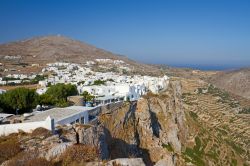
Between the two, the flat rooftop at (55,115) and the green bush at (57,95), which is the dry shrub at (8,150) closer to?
the flat rooftop at (55,115)

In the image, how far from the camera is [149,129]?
42.8m

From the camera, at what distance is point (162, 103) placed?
51.5 meters

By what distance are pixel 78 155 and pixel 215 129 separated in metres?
47.0

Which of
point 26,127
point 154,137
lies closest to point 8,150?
point 26,127

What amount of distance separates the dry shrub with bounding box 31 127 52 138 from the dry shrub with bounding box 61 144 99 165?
3.22 metres

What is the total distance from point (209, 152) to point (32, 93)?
2808 cm

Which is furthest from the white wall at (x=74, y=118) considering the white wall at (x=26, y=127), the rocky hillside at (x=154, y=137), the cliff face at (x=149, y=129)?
the cliff face at (x=149, y=129)

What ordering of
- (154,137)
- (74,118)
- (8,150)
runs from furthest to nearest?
(154,137) → (74,118) → (8,150)

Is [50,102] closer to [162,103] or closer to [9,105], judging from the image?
[9,105]

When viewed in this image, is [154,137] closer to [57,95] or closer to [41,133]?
[57,95]

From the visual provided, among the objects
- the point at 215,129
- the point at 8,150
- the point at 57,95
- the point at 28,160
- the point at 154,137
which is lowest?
the point at 215,129

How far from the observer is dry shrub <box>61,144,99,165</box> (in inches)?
655

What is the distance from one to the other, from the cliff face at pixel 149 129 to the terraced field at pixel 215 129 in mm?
2595

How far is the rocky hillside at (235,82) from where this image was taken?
419 ft
